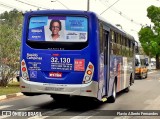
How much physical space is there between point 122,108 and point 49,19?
13.4ft

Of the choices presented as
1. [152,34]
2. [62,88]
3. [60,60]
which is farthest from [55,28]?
[152,34]

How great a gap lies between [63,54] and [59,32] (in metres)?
0.74

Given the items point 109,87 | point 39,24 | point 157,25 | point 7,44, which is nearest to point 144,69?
point 7,44

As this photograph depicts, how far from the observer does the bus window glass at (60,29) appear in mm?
12906

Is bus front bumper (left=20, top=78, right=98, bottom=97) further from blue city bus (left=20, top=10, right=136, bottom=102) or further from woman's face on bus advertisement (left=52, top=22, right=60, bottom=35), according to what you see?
woman's face on bus advertisement (left=52, top=22, right=60, bottom=35)

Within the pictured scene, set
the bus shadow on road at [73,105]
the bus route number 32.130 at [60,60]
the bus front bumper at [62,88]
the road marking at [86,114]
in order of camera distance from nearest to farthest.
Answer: the road marking at [86,114] < the bus front bumper at [62,88] < the bus route number 32.130 at [60,60] < the bus shadow on road at [73,105]

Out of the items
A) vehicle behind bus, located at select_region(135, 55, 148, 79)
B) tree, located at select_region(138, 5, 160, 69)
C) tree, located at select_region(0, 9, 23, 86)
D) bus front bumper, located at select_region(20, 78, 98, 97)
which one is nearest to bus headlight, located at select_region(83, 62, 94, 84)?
bus front bumper, located at select_region(20, 78, 98, 97)

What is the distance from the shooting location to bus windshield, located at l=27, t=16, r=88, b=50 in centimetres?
1291

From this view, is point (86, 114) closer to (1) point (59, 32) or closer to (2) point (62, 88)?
(2) point (62, 88)

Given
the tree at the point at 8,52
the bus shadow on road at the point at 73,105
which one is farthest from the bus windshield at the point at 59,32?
the tree at the point at 8,52

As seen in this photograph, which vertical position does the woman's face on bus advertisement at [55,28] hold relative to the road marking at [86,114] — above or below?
above

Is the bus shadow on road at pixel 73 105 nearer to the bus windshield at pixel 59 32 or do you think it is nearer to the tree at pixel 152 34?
the bus windshield at pixel 59 32

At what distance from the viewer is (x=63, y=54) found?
1287 centimetres

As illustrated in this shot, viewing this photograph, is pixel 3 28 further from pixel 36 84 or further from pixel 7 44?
pixel 36 84
